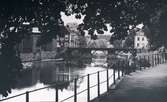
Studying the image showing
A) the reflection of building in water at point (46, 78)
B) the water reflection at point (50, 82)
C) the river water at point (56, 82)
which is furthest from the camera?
the reflection of building in water at point (46, 78)

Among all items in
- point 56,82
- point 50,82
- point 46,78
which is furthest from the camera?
point 46,78

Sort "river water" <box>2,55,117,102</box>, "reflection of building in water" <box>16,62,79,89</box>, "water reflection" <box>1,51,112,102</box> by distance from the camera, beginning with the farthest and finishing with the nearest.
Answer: "reflection of building in water" <box>16,62,79,89</box> → "water reflection" <box>1,51,112,102</box> → "river water" <box>2,55,117,102</box>

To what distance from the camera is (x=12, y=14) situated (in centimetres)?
1273

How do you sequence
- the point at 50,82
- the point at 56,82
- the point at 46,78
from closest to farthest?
the point at 56,82
the point at 50,82
the point at 46,78

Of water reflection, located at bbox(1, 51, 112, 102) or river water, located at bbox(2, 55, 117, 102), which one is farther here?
water reflection, located at bbox(1, 51, 112, 102)

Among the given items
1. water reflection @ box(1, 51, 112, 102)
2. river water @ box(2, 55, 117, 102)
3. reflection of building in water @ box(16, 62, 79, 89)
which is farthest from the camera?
reflection of building in water @ box(16, 62, 79, 89)

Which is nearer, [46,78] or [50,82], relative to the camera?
[50,82]

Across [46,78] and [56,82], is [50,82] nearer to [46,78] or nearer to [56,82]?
[56,82]

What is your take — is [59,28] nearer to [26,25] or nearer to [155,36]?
[26,25]

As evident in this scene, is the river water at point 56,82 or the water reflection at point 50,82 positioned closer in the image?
the river water at point 56,82

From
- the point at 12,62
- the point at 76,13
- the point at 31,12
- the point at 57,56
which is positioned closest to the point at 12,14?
the point at 31,12

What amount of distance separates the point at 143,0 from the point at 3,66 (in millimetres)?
7287

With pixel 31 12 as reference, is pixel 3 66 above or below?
below

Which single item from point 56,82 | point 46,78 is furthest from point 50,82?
point 46,78
